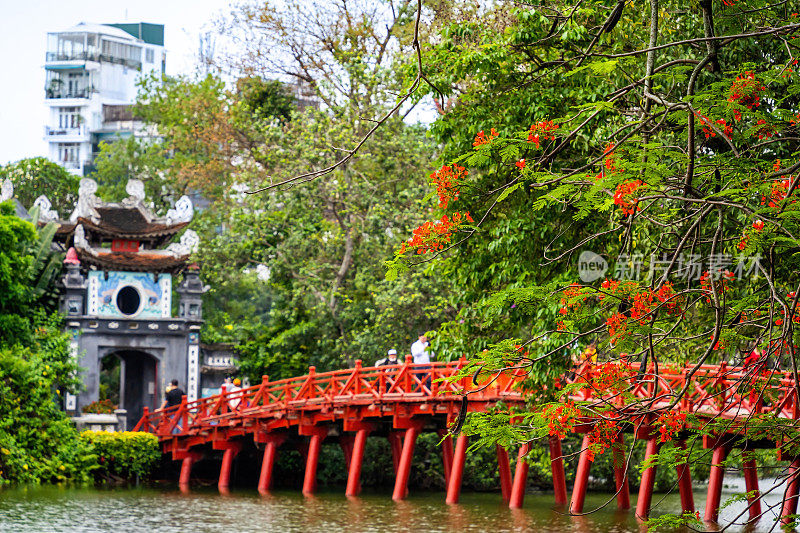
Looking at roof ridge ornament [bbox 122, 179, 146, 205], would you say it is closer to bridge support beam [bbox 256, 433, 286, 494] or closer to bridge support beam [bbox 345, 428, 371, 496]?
bridge support beam [bbox 256, 433, 286, 494]

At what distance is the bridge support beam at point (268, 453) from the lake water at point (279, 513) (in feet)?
2.13

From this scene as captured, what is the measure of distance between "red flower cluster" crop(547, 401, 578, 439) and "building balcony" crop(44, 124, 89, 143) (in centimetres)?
5645

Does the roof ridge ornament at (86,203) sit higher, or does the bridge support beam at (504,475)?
the roof ridge ornament at (86,203)

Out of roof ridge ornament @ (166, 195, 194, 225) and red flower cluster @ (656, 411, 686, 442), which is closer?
red flower cluster @ (656, 411, 686, 442)

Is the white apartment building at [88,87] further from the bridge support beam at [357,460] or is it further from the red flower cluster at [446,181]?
the red flower cluster at [446,181]

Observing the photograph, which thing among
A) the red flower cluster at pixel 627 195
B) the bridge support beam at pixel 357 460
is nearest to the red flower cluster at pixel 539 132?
the red flower cluster at pixel 627 195

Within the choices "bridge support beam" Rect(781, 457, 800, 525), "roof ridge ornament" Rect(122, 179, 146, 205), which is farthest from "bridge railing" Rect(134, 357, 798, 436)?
"roof ridge ornament" Rect(122, 179, 146, 205)

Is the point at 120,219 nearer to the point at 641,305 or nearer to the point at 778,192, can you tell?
the point at 641,305

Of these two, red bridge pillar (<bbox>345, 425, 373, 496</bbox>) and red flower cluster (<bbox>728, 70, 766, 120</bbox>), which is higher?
red flower cluster (<bbox>728, 70, 766, 120</bbox>)

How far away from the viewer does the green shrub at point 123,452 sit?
24.4 m

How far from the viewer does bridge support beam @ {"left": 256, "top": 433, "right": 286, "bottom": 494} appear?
2383cm

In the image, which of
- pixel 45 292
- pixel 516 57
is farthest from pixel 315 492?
pixel 516 57

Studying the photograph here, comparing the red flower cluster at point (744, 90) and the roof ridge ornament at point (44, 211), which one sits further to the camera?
the roof ridge ornament at point (44, 211)

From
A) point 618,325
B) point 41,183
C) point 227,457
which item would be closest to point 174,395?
point 227,457
